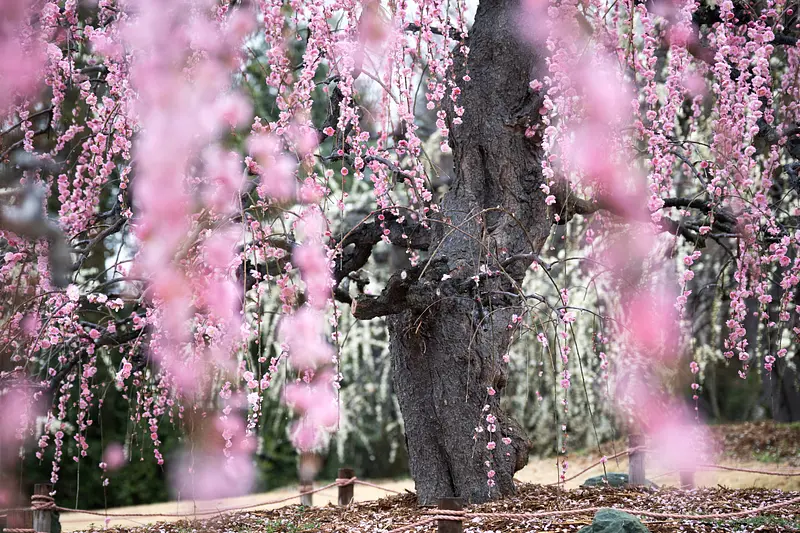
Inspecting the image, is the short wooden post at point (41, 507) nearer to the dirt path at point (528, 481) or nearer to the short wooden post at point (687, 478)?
the dirt path at point (528, 481)

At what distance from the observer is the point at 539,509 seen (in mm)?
→ 3146

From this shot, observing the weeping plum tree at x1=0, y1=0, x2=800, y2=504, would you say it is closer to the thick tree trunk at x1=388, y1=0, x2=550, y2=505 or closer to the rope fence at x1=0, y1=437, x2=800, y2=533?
the thick tree trunk at x1=388, y1=0, x2=550, y2=505

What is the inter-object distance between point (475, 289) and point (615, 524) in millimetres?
1063

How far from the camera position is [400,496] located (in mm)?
3914

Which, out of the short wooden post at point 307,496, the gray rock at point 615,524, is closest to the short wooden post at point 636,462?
the short wooden post at point 307,496

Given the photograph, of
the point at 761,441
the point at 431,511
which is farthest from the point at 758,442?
the point at 431,511

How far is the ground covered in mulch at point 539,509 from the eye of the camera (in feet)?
9.68

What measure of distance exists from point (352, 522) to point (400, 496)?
52 centimetres

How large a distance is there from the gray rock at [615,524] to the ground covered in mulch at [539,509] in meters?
0.41

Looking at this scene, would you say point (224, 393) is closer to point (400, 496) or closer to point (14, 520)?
point (14, 520)

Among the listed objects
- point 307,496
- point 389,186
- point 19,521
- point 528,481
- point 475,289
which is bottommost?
point 528,481

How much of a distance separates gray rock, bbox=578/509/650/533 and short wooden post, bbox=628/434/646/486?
1.94m

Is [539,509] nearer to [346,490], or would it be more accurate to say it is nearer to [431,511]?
[431,511]

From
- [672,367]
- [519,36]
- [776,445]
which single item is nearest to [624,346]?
[672,367]
